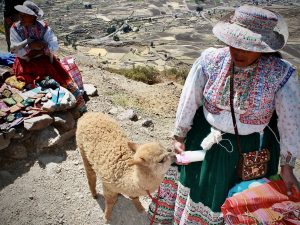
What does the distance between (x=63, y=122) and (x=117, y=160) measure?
1.94 meters

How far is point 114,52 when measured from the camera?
52.4 metres

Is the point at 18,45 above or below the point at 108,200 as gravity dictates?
above

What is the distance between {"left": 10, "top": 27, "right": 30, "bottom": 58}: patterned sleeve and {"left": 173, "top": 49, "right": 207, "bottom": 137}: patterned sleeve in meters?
3.70

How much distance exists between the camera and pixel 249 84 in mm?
2418

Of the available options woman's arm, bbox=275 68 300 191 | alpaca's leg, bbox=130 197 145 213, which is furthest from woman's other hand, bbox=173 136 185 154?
alpaca's leg, bbox=130 197 145 213

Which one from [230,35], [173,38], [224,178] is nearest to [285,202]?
[224,178]

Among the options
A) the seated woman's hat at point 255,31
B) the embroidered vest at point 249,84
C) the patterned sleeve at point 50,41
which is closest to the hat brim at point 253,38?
the seated woman's hat at point 255,31

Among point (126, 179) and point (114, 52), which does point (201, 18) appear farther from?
point (126, 179)

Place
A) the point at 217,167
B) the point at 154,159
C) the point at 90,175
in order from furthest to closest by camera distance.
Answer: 1. the point at 90,175
2. the point at 154,159
3. the point at 217,167

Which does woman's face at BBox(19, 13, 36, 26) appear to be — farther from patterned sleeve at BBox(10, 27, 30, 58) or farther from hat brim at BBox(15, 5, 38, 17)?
patterned sleeve at BBox(10, 27, 30, 58)

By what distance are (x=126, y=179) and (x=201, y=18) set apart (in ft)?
266

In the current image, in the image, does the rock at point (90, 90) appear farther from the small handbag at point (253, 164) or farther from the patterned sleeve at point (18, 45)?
the small handbag at point (253, 164)

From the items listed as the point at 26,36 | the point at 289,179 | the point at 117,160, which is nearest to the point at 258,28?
the point at 289,179

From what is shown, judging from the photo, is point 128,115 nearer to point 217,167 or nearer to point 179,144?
point 179,144
